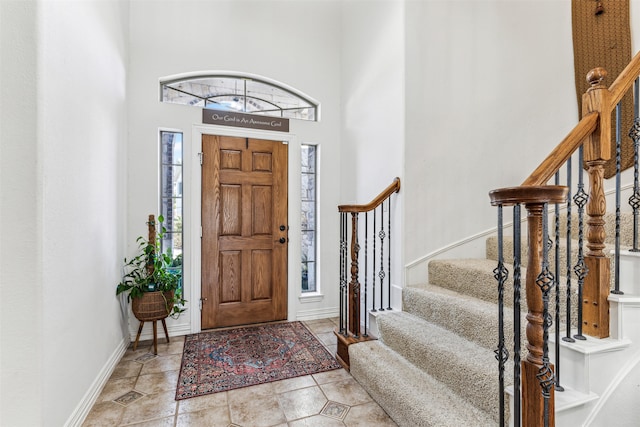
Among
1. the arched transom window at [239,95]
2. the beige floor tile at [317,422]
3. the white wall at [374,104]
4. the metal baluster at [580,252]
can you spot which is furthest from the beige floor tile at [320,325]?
the arched transom window at [239,95]

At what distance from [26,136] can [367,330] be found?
8.38ft

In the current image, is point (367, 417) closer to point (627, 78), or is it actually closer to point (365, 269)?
point (365, 269)

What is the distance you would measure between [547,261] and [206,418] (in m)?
1.93

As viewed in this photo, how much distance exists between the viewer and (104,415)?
6.05ft

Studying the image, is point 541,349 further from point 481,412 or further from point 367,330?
point 367,330

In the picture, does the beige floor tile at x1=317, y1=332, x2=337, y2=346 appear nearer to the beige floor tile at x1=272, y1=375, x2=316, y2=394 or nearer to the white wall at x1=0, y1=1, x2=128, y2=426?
the beige floor tile at x1=272, y1=375, x2=316, y2=394

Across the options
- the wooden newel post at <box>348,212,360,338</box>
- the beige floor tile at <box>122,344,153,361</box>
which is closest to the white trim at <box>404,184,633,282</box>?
the wooden newel post at <box>348,212,360,338</box>

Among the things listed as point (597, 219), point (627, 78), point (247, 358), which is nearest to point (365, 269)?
point (247, 358)

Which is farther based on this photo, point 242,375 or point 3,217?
point 242,375

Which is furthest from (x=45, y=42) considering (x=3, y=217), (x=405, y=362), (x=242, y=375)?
(x=405, y=362)

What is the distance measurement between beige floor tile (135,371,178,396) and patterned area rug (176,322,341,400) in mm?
51

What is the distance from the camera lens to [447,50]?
2627 millimetres

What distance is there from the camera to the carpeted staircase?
1.51 metres

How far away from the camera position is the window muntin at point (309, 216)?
11.8ft
